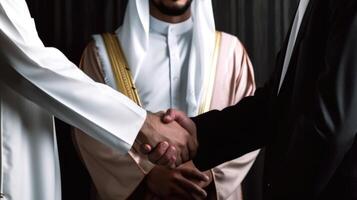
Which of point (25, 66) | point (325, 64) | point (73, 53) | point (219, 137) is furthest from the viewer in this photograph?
point (73, 53)

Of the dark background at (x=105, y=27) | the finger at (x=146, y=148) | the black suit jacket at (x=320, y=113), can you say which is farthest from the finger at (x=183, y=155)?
the dark background at (x=105, y=27)

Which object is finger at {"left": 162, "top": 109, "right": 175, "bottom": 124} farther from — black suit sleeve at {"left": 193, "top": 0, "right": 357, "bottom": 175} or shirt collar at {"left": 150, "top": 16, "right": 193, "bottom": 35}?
black suit sleeve at {"left": 193, "top": 0, "right": 357, "bottom": 175}

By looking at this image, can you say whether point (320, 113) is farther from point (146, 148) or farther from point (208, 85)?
point (208, 85)

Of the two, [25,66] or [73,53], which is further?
[73,53]

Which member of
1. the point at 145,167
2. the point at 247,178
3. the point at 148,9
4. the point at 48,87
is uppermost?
the point at 48,87

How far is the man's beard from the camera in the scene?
2463 millimetres

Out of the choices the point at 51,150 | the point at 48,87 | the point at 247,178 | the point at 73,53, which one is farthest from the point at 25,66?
the point at 247,178

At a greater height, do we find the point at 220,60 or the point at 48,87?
the point at 48,87

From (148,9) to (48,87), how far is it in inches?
40.5

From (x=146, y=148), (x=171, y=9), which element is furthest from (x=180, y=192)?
(x=171, y=9)

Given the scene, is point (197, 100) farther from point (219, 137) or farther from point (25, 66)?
point (25, 66)

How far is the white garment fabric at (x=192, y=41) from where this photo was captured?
93.9 inches

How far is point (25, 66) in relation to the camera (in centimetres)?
150

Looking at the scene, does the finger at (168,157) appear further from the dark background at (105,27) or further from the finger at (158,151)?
the dark background at (105,27)
